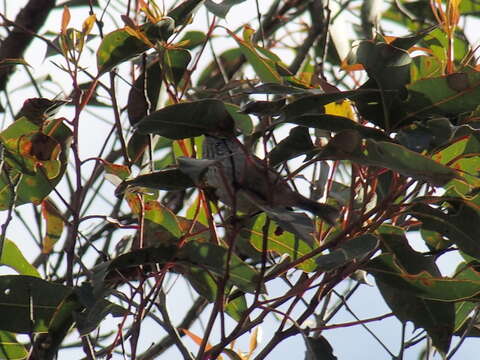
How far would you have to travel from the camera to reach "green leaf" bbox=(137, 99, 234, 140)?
97 centimetres

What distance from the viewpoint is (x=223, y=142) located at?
103 cm

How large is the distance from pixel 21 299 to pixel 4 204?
19 centimetres

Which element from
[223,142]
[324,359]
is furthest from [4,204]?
[324,359]

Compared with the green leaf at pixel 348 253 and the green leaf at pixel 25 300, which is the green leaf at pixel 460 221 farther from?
the green leaf at pixel 25 300

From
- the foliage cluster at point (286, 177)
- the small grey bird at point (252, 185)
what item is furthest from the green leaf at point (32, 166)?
the small grey bird at point (252, 185)

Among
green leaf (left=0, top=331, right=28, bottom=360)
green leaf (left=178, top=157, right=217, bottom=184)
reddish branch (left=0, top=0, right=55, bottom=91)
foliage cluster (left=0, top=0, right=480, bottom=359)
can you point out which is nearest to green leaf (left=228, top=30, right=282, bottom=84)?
foliage cluster (left=0, top=0, right=480, bottom=359)

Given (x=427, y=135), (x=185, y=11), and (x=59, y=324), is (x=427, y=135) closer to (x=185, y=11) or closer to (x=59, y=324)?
(x=185, y=11)

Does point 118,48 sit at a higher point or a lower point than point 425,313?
higher

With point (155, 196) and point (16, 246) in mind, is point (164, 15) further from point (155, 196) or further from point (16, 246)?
point (16, 246)

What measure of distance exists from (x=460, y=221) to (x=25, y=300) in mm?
573

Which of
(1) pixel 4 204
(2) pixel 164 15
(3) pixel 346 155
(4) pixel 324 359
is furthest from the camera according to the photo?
(1) pixel 4 204

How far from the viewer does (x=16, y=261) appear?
52.6 inches

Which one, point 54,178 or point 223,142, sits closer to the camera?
point 223,142

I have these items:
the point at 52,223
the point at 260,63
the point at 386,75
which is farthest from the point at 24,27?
the point at 386,75
